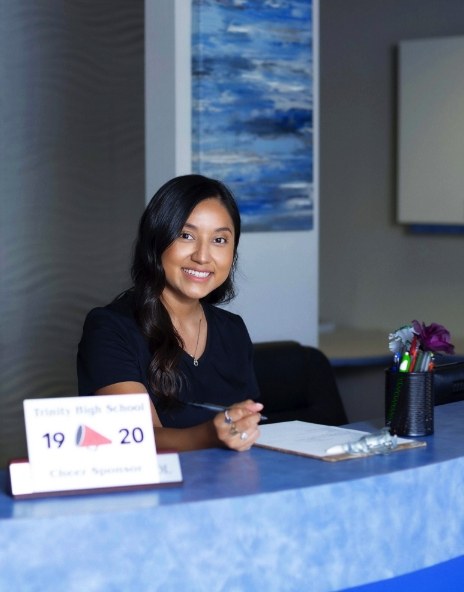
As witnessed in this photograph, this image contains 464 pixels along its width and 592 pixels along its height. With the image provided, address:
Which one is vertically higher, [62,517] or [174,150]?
[174,150]

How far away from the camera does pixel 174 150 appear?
4.02 m

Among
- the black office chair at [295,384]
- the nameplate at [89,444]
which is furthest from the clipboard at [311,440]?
the black office chair at [295,384]

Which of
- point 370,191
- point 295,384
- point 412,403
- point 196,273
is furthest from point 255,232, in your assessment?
point 412,403

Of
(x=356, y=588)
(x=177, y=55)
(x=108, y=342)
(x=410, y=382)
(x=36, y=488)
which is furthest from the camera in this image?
(x=177, y=55)

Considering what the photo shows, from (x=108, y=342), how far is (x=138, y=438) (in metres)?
0.72

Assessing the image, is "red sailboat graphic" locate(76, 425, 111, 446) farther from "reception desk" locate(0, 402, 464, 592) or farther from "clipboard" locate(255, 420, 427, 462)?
"clipboard" locate(255, 420, 427, 462)

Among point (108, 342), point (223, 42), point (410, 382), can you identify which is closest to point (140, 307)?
point (108, 342)

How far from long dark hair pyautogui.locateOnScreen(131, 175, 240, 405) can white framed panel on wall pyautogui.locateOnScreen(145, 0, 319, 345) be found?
139cm

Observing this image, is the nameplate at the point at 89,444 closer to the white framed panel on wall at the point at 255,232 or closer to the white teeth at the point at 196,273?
the white teeth at the point at 196,273

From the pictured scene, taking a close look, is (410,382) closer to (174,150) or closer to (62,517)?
(62,517)

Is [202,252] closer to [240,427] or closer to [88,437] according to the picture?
[240,427]

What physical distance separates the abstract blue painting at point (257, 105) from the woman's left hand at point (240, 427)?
205 cm

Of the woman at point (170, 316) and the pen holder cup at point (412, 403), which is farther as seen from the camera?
the woman at point (170, 316)

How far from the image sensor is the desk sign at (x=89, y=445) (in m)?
1.79
